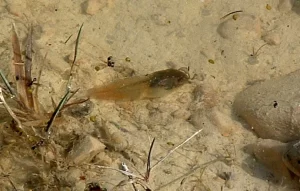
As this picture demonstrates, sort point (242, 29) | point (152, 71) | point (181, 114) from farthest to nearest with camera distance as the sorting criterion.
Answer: point (242, 29) → point (152, 71) → point (181, 114)

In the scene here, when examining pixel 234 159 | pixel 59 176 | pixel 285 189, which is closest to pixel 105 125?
pixel 59 176

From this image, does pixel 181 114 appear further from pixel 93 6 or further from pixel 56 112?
pixel 93 6

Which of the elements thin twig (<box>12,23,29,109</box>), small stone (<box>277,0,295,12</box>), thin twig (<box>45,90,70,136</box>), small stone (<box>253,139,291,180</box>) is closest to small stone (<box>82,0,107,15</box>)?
thin twig (<box>12,23,29,109</box>)

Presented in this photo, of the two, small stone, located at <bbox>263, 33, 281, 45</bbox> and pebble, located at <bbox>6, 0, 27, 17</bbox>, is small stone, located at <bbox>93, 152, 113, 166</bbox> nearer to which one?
pebble, located at <bbox>6, 0, 27, 17</bbox>

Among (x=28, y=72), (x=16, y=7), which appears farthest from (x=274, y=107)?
(x=16, y=7)

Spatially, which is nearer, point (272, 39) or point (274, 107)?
point (274, 107)

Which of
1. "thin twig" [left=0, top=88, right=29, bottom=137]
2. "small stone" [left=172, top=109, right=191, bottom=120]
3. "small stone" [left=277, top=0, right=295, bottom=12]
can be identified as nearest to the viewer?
"thin twig" [left=0, top=88, right=29, bottom=137]

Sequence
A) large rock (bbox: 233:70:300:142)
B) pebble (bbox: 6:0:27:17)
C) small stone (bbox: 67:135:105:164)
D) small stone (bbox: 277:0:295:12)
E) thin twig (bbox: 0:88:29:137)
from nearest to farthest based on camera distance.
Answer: thin twig (bbox: 0:88:29:137) < small stone (bbox: 67:135:105:164) < large rock (bbox: 233:70:300:142) < pebble (bbox: 6:0:27:17) < small stone (bbox: 277:0:295:12)

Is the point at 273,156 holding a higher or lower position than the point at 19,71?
lower
